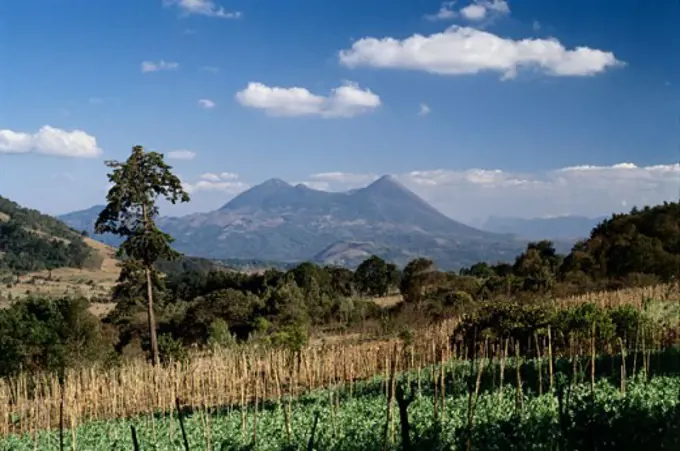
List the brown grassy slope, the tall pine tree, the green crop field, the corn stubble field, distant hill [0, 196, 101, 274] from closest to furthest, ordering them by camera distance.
Answer: the green crop field
the corn stubble field
the tall pine tree
the brown grassy slope
distant hill [0, 196, 101, 274]

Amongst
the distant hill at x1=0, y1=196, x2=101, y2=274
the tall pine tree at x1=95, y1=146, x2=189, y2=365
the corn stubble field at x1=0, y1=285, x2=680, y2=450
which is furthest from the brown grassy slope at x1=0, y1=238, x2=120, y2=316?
the corn stubble field at x1=0, y1=285, x2=680, y2=450

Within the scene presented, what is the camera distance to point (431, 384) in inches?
440

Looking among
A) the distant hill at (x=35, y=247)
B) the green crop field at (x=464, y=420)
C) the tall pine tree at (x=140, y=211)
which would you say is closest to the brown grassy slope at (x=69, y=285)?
the distant hill at (x=35, y=247)

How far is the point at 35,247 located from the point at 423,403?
2848 inches

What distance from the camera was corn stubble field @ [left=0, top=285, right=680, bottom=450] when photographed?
5.11 m

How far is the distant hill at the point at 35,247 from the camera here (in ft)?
217

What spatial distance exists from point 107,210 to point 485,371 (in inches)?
454

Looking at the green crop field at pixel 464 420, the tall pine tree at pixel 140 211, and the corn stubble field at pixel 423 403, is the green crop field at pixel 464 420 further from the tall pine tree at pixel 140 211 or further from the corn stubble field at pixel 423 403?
the tall pine tree at pixel 140 211

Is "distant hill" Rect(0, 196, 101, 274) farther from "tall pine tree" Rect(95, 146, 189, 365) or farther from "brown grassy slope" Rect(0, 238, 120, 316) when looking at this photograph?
"tall pine tree" Rect(95, 146, 189, 365)

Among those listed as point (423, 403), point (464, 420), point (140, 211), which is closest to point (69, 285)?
point (140, 211)

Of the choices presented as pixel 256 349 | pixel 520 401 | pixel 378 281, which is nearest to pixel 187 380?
pixel 256 349

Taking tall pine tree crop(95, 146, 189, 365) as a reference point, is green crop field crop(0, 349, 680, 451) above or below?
below

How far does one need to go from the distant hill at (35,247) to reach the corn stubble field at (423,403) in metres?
55.4

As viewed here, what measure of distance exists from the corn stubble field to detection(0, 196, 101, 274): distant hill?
55.4 metres
